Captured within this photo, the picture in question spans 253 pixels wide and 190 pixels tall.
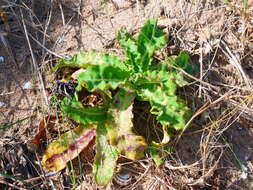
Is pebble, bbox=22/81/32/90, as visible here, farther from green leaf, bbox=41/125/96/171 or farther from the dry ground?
green leaf, bbox=41/125/96/171

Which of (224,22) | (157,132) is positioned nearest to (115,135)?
(157,132)

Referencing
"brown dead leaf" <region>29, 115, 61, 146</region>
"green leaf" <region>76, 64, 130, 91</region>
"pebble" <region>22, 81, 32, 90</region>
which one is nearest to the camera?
"green leaf" <region>76, 64, 130, 91</region>

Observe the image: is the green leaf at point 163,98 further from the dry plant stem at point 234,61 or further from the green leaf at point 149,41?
the dry plant stem at point 234,61

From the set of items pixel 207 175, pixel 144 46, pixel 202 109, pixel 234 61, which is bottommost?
pixel 207 175

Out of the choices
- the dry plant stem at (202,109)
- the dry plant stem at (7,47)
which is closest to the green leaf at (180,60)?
the dry plant stem at (202,109)

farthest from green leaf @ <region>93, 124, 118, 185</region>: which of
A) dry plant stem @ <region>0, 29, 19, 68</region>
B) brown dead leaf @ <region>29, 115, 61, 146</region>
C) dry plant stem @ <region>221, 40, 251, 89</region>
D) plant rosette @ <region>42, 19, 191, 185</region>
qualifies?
dry plant stem @ <region>221, 40, 251, 89</region>

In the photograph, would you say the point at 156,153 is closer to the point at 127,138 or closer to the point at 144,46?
the point at 127,138

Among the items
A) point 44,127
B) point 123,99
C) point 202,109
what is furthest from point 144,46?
point 44,127
